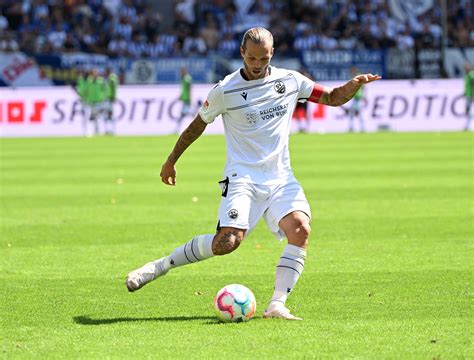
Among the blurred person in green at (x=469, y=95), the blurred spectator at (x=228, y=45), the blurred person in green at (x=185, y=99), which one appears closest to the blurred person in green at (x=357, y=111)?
the blurred person in green at (x=469, y=95)

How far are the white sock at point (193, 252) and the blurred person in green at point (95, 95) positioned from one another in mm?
27067

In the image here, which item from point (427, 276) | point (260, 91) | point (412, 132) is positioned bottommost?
point (412, 132)

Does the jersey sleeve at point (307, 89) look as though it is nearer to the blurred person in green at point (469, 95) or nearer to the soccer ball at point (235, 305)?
the soccer ball at point (235, 305)

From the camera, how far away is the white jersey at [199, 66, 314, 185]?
24.9 ft

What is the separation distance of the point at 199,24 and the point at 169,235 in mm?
30613

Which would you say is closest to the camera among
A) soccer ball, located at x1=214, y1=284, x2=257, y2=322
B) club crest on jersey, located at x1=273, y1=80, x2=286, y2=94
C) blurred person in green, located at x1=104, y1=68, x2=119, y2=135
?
soccer ball, located at x1=214, y1=284, x2=257, y2=322

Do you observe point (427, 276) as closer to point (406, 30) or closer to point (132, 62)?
point (132, 62)

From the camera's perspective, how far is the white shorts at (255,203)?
748 cm

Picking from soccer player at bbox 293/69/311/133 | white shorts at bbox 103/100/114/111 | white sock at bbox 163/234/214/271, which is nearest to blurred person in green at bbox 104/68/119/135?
white shorts at bbox 103/100/114/111

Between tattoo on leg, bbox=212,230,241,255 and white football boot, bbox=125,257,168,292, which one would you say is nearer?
tattoo on leg, bbox=212,230,241,255

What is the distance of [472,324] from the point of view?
6984 mm

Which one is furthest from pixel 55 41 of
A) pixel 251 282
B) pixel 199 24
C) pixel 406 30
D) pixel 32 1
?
pixel 251 282

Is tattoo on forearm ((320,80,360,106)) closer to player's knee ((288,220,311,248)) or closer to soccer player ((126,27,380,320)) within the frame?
soccer player ((126,27,380,320))

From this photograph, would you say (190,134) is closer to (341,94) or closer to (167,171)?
(167,171)
